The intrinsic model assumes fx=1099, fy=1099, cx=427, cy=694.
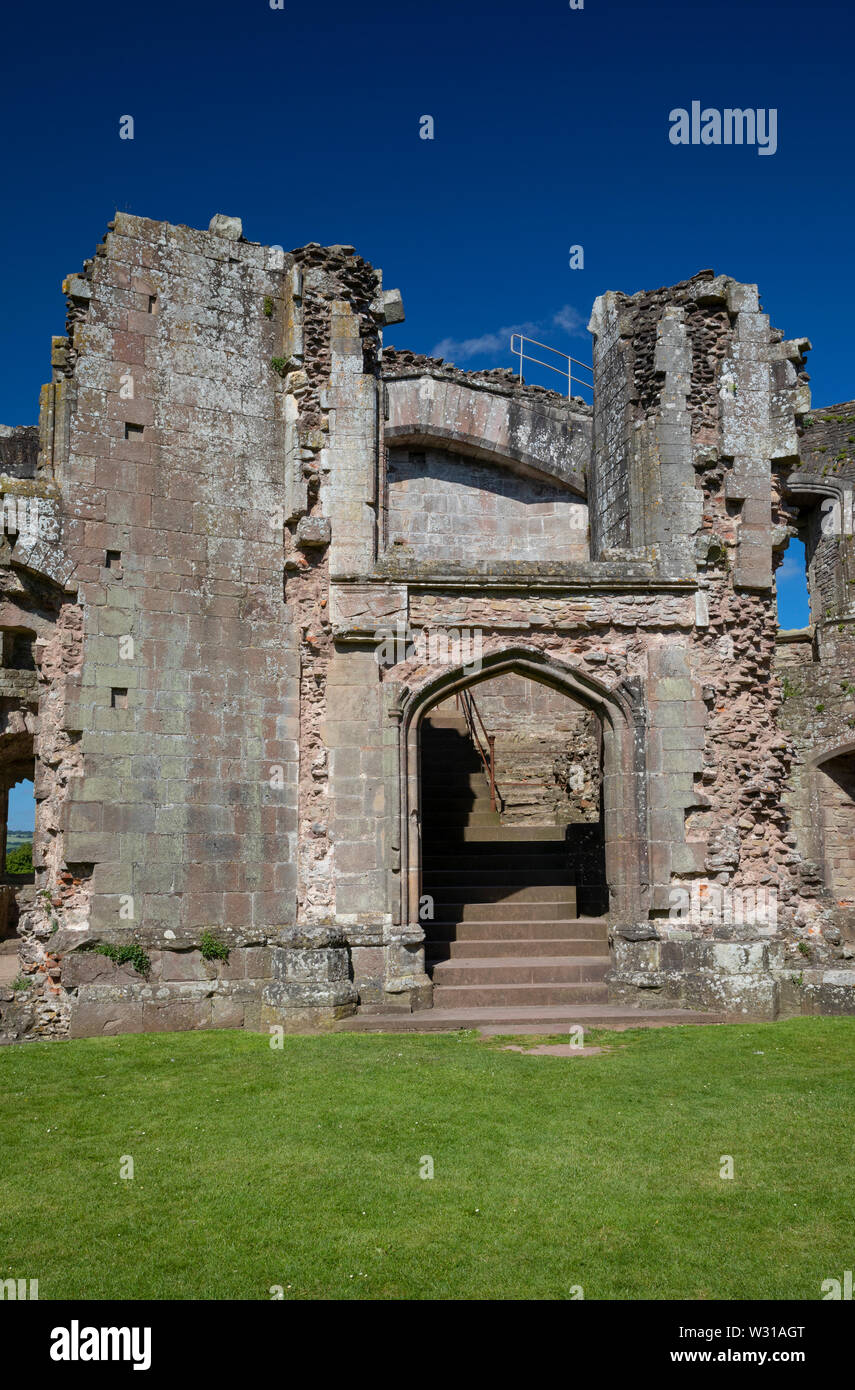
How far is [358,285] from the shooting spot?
39.7 ft

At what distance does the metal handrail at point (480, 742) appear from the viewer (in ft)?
53.4

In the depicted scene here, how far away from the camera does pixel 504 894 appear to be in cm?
1338

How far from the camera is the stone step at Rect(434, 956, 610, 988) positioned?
37.2 feet

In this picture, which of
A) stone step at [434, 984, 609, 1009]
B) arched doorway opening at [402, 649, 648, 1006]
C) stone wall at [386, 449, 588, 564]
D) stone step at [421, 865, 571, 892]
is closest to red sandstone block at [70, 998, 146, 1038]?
arched doorway opening at [402, 649, 648, 1006]

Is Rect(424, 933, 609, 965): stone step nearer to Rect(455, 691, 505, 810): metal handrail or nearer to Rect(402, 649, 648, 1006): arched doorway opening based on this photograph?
Rect(402, 649, 648, 1006): arched doorway opening

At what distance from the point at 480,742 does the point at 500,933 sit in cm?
602

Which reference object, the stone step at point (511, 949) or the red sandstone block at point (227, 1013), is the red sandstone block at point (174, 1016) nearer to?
the red sandstone block at point (227, 1013)

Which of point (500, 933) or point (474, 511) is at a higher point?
point (474, 511)

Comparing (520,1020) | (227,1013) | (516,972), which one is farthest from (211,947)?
(516,972)

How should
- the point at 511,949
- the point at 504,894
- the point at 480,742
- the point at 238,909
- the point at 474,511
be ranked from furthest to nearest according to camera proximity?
the point at 480,742, the point at 474,511, the point at 504,894, the point at 511,949, the point at 238,909

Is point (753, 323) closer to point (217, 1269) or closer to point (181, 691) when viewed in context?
point (181, 691)

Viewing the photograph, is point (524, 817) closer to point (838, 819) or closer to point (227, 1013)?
point (838, 819)

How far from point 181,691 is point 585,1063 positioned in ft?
16.7

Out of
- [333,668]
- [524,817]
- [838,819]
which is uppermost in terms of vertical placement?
[333,668]
